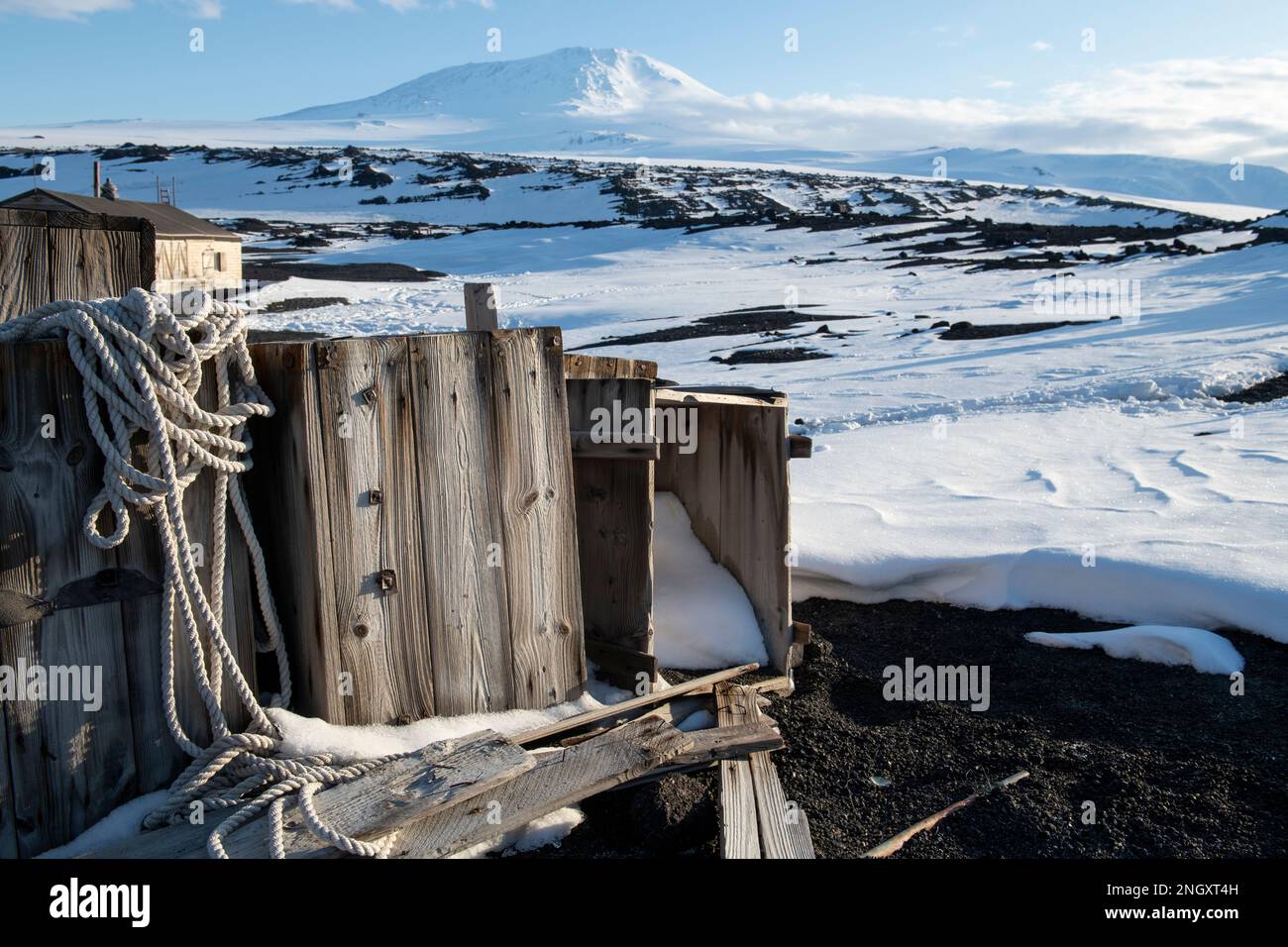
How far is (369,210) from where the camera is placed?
75.2 m

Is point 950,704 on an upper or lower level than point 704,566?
lower

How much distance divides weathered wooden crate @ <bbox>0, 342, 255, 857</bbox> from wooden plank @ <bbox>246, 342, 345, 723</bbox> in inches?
12.3

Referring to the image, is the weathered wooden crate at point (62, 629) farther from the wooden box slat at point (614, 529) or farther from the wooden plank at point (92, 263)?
the wooden box slat at point (614, 529)

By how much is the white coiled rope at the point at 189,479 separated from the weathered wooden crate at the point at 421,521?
15cm

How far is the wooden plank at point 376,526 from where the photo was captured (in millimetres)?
3357

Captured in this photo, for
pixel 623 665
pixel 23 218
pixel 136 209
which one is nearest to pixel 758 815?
pixel 623 665

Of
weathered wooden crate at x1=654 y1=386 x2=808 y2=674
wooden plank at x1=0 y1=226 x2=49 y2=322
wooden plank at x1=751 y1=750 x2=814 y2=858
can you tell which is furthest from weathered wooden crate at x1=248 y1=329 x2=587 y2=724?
weathered wooden crate at x1=654 y1=386 x2=808 y2=674

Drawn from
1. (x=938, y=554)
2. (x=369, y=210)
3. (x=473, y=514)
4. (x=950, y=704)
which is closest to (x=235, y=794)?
(x=473, y=514)

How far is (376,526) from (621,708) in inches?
48.3

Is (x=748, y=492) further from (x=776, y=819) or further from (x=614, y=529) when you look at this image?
(x=776, y=819)

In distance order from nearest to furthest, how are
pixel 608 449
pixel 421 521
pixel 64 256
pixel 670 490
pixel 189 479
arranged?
pixel 189 479 < pixel 64 256 < pixel 421 521 < pixel 608 449 < pixel 670 490

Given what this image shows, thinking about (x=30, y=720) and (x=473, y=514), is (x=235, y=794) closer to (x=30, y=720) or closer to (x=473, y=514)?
(x=30, y=720)

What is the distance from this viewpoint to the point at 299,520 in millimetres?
3344
